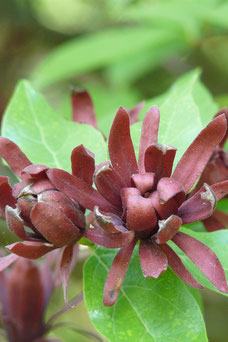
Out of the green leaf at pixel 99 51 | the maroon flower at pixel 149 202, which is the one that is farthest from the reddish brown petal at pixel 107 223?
the green leaf at pixel 99 51

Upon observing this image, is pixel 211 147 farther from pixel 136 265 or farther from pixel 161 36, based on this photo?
pixel 161 36

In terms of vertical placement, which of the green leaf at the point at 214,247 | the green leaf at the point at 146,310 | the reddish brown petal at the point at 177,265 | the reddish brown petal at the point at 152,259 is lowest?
the green leaf at the point at 146,310

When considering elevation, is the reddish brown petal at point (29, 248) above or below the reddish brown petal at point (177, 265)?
above

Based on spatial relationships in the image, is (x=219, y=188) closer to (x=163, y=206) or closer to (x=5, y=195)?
(x=163, y=206)

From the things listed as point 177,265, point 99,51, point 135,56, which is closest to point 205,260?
point 177,265

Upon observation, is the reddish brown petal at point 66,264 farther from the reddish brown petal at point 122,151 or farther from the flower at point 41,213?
the reddish brown petal at point 122,151

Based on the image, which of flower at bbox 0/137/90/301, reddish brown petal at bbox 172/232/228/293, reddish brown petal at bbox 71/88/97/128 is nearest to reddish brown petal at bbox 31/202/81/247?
flower at bbox 0/137/90/301

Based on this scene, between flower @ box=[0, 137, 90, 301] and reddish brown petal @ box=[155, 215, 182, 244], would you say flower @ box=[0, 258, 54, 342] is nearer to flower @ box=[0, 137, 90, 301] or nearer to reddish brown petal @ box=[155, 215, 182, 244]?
flower @ box=[0, 137, 90, 301]
